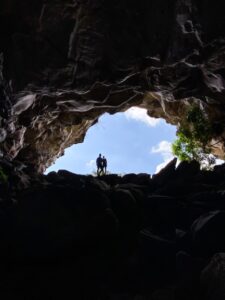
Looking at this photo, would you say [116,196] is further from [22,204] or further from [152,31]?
[152,31]

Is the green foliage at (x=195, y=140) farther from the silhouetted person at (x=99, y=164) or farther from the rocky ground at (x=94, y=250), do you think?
the rocky ground at (x=94, y=250)

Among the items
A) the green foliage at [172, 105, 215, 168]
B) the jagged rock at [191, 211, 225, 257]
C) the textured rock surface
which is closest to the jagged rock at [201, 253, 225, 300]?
the jagged rock at [191, 211, 225, 257]

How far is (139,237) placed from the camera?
1166cm

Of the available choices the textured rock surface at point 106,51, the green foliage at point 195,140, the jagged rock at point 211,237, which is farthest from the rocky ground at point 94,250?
the green foliage at point 195,140

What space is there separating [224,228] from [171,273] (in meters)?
2.04

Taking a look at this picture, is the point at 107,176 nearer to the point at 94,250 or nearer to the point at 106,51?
the point at 106,51

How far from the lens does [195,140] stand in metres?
22.2

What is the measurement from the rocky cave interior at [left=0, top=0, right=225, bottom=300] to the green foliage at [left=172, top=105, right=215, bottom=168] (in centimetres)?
76

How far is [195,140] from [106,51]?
8.46 meters

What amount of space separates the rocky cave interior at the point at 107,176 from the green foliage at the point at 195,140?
76cm

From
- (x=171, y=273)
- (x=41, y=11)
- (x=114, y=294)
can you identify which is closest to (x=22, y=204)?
(x=114, y=294)

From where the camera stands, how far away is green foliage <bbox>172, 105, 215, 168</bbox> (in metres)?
21.7

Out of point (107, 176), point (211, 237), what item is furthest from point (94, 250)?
point (107, 176)

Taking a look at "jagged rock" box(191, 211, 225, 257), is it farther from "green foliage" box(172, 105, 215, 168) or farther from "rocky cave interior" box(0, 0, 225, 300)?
"green foliage" box(172, 105, 215, 168)
